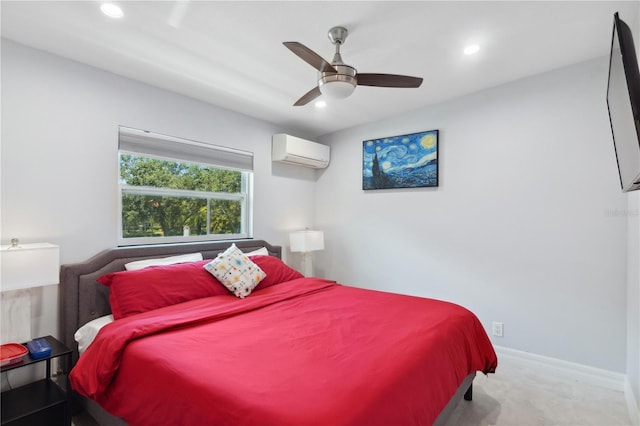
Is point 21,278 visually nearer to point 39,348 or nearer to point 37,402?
point 39,348

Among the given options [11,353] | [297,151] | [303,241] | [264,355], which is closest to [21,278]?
[11,353]

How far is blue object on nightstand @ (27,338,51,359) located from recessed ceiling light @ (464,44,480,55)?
134 inches

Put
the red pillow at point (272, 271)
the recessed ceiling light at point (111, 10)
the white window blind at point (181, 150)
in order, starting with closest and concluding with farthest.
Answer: the recessed ceiling light at point (111, 10) < the white window blind at point (181, 150) < the red pillow at point (272, 271)

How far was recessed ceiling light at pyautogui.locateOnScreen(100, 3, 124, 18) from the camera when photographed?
6.09 ft

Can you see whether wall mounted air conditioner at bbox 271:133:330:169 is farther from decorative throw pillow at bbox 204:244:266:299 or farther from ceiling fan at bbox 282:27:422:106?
ceiling fan at bbox 282:27:422:106

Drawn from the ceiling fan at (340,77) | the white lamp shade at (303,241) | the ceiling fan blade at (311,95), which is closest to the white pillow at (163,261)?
the white lamp shade at (303,241)

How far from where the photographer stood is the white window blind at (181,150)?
2787mm

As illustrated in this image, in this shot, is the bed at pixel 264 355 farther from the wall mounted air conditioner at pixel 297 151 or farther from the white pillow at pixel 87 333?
the wall mounted air conditioner at pixel 297 151

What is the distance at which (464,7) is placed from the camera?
1927 millimetres

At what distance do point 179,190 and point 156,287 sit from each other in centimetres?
116

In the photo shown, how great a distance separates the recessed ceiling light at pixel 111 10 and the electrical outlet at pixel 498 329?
3847 millimetres

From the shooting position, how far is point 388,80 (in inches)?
84.1

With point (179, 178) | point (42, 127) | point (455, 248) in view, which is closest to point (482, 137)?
point (455, 248)

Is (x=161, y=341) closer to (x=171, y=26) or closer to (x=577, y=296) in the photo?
(x=171, y=26)
